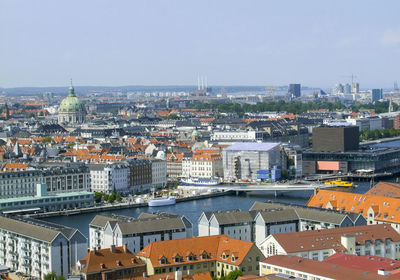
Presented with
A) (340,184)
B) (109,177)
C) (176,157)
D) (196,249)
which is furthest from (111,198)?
(196,249)

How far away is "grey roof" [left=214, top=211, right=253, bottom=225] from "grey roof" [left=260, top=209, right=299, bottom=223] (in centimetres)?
44

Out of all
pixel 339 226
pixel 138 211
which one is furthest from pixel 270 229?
pixel 138 211

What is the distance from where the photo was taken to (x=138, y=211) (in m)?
35.0

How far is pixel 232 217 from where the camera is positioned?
976 inches

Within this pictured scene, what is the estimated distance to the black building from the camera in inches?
2014

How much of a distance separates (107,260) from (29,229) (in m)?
4.30

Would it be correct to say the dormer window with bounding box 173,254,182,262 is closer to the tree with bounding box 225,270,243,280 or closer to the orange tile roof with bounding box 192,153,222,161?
the tree with bounding box 225,270,243,280

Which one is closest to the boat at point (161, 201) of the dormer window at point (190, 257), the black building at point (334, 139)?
the dormer window at point (190, 257)

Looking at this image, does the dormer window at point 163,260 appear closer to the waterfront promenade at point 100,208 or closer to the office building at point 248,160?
the waterfront promenade at point 100,208

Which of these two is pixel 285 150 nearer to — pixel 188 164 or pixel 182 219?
pixel 188 164

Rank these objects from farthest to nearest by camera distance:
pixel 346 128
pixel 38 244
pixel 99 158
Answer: pixel 346 128
pixel 99 158
pixel 38 244

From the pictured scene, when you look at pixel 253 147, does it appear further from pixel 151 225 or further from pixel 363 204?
pixel 151 225

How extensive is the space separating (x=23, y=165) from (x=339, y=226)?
754 inches

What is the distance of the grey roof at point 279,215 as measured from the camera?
974 inches
